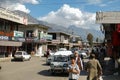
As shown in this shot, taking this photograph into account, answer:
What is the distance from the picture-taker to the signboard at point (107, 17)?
2622cm

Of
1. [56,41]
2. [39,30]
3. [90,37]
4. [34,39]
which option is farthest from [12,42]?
[90,37]

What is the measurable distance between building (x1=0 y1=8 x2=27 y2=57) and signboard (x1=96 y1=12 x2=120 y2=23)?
25063 millimetres

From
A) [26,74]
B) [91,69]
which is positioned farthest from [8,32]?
[91,69]

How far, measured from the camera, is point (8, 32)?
175ft

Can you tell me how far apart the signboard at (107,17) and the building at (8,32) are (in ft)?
82.2

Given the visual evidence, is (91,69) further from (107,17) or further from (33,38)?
(33,38)

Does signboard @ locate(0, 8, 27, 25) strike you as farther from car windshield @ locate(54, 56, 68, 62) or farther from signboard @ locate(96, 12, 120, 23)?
signboard @ locate(96, 12, 120, 23)

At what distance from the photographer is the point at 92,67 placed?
13602 mm

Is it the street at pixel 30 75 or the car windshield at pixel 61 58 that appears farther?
the car windshield at pixel 61 58

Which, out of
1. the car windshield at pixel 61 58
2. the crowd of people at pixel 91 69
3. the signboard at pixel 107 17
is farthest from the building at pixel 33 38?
the crowd of people at pixel 91 69

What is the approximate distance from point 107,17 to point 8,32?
96.4 feet

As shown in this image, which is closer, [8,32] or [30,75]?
[30,75]

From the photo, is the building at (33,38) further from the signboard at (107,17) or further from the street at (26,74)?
the signboard at (107,17)

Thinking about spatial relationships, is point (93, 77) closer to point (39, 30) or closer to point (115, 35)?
point (115, 35)
